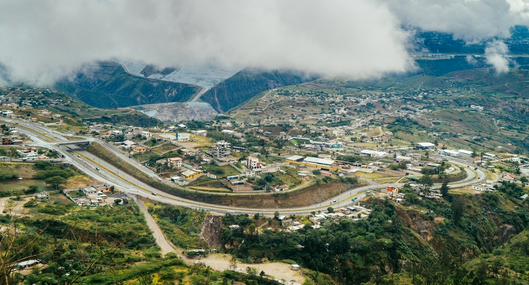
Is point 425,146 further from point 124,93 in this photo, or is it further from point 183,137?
point 124,93

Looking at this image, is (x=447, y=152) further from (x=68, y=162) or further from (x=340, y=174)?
(x=68, y=162)

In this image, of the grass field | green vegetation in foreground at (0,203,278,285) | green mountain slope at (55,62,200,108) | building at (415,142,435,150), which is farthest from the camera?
green mountain slope at (55,62,200,108)

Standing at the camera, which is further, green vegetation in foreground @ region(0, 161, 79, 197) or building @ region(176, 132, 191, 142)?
building @ region(176, 132, 191, 142)

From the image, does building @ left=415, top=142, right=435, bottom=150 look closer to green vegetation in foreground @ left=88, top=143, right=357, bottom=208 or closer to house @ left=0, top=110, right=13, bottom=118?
green vegetation in foreground @ left=88, top=143, right=357, bottom=208

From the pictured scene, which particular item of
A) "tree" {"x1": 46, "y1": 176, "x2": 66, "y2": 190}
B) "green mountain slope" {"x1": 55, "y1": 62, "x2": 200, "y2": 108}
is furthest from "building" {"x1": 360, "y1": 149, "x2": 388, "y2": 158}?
"green mountain slope" {"x1": 55, "y1": 62, "x2": 200, "y2": 108}

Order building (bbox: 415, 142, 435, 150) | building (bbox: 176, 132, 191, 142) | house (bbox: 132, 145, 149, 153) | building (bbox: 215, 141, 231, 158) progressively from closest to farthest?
house (bbox: 132, 145, 149, 153) < building (bbox: 215, 141, 231, 158) < building (bbox: 176, 132, 191, 142) < building (bbox: 415, 142, 435, 150)

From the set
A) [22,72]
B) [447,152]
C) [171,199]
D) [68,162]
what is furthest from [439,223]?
[22,72]
